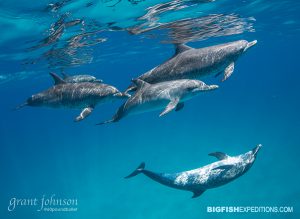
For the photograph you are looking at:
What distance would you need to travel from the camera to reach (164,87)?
9430mm

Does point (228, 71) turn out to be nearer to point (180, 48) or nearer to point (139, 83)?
point (180, 48)

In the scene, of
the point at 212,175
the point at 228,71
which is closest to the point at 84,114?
the point at 228,71

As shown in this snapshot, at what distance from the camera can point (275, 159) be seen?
1326 inches

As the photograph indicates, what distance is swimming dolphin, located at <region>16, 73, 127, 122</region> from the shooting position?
9.77 metres

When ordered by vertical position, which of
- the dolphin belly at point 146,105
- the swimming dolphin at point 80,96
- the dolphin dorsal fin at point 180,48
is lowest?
the dolphin belly at point 146,105

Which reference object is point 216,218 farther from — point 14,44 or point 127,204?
point 14,44

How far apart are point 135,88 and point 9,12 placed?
7996mm

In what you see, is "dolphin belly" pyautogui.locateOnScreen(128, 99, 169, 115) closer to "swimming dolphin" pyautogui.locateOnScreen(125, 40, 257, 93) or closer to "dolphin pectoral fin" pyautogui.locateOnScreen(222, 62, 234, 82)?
"swimming dolphin" pyautogui.locateOnScreen(125, 40, 257, 93)

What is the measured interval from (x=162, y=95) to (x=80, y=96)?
2674 millimetres

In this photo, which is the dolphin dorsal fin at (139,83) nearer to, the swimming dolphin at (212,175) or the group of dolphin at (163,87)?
the group of dolphin at (163,87)

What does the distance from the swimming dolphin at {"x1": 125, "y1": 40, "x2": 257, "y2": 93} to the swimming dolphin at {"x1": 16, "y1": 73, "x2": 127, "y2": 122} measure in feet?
2.46

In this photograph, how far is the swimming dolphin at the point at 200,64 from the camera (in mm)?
9891

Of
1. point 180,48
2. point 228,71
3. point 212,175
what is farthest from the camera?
point 212,175

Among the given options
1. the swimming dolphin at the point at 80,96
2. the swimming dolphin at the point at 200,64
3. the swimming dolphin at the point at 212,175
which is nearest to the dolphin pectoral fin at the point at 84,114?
the swimming dolphin at the point at 80,96
